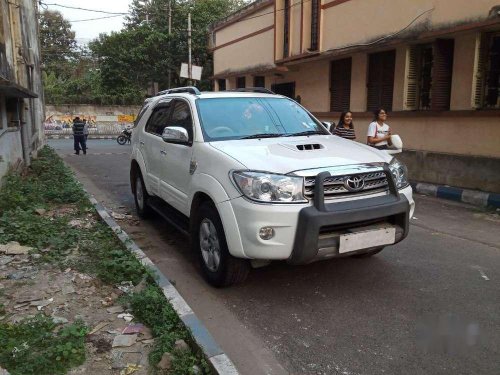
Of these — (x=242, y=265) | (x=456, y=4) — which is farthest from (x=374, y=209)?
(x=456, y=4)

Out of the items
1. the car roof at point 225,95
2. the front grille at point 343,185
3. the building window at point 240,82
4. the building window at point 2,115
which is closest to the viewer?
the front grille at point 343,185

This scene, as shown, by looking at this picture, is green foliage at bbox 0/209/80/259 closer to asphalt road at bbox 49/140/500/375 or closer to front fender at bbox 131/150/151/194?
asphalt road at bbox 49/140/500/375

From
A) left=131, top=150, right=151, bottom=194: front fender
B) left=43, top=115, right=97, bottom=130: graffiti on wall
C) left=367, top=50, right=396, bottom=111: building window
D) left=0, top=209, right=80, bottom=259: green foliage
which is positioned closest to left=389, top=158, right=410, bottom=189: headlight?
left=131, top=150, right=151, bottom=194: front fender

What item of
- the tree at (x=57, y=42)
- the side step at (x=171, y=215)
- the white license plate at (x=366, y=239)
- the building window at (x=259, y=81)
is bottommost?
the side step at (x=171, y=215)

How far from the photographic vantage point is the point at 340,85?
518 inches

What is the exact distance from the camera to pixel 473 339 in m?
3.35

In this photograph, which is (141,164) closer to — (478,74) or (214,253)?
(214,253)

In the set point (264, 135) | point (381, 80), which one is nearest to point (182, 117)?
point (264, 135)

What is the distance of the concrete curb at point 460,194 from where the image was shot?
8.06 metres

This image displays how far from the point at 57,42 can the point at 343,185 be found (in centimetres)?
5580

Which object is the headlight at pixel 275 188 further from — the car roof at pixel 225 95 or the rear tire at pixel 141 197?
the rear tire at pixel 141 197

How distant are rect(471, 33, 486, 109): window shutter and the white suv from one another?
201 inches

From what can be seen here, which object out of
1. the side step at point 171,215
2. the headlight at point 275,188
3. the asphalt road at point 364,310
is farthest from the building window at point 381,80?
the headlight at point 275,188

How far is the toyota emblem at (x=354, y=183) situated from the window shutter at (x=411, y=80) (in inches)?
288
